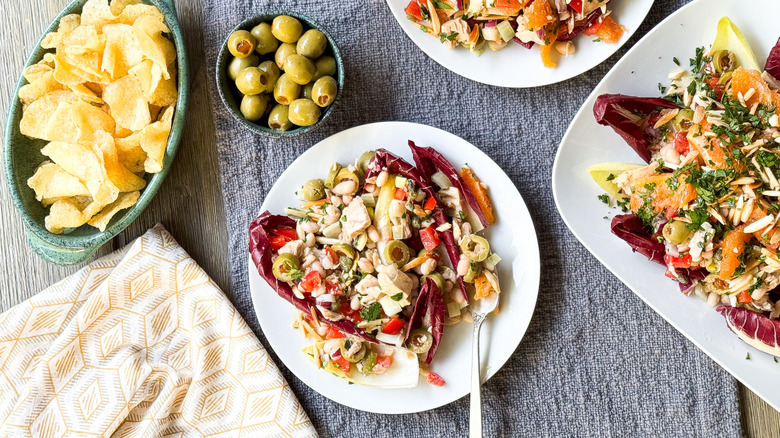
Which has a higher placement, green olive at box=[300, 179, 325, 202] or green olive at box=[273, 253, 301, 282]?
green olive at box=[300, 179, 325, 202]

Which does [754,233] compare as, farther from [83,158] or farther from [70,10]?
[70,10]

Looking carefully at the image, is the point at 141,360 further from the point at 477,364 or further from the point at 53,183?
the point at 477,364

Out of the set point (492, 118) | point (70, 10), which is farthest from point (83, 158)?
point (492, 118)

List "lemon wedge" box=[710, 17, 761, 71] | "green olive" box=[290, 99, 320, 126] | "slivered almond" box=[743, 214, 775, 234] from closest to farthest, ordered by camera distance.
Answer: "slivered almond" box=[743, 214, 775, 234] < "lemon wedge" box=[710, 17, 761, 71] < "green olive" box=[290, 99, 320, 126]

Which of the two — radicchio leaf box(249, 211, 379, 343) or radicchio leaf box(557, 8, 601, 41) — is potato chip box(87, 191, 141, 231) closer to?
radicchio leaf box(249, 211, 379, 343)

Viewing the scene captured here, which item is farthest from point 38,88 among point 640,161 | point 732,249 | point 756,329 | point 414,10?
point 756,329

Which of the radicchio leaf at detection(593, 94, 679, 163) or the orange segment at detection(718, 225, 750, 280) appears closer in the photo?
the orange segment at detection(718, 225, 750, 280)

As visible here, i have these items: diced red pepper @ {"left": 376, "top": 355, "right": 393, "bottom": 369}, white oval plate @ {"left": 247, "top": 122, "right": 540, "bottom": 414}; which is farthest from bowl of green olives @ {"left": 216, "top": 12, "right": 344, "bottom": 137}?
diced red pepper @ {"left": 376, "top": 355, "right": 393, "bottom": 369}
